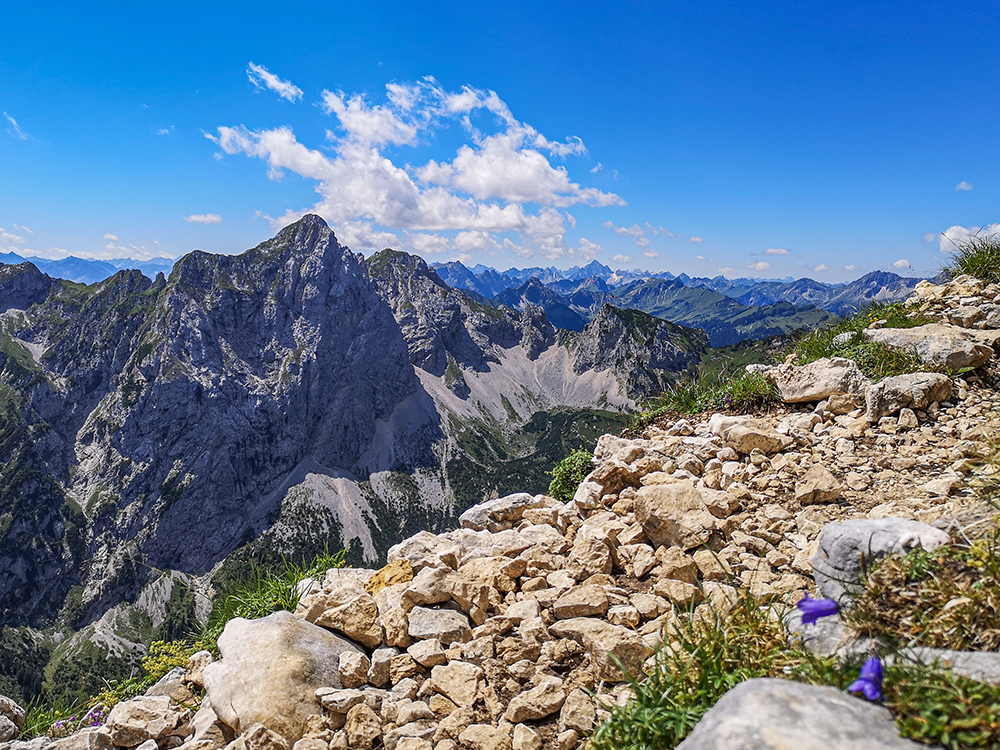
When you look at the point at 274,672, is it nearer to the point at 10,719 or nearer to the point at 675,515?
the point at 10,719

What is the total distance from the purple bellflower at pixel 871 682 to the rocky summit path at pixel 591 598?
0.08 meters

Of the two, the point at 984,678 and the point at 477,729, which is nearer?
the point at 984,678

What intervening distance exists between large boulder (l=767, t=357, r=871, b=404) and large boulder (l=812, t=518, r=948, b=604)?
6232 mm

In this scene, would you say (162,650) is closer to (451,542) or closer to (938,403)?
(451,542)

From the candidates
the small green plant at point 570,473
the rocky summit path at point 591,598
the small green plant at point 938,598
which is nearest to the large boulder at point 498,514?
the rocky summit path at point 591,598

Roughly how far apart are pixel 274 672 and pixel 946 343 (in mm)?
12100

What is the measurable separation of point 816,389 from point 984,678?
8.33m

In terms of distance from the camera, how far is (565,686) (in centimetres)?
512

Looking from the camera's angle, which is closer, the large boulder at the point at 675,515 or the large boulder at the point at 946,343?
the large boulder at the point at 675,515

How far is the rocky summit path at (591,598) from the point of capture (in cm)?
474

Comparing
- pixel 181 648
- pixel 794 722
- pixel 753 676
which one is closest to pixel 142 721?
pixel 181 648

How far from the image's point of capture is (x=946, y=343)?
9219mm

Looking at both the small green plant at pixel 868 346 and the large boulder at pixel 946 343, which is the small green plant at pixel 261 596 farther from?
the large boulder at pixel 946 343

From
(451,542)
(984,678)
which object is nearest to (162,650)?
(451,542)
